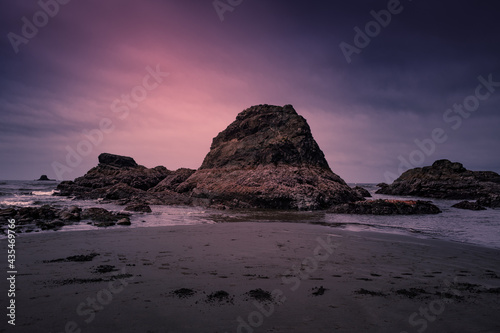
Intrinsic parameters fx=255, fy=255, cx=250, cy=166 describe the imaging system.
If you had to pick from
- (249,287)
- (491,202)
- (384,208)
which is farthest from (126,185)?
(491,202)

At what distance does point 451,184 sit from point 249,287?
45.6 m

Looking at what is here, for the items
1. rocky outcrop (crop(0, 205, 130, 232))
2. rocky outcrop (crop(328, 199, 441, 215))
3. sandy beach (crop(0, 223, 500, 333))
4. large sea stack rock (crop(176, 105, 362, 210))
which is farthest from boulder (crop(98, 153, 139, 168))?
sandy beach (crop(0, 223, 500, 333))

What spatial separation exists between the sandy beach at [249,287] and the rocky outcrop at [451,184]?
36563 millimetres

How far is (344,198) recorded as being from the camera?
1822 centimetres

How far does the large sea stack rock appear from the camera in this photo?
1686 centimetres

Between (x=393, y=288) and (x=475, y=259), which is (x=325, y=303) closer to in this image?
(x=393, y=288)

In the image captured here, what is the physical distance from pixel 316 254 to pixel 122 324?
414 centimetres

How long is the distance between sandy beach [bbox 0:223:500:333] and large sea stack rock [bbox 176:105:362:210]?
33.2 ft

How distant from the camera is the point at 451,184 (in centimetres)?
3791

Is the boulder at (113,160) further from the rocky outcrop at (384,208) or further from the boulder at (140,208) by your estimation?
the rocky outcrop at (384,208)

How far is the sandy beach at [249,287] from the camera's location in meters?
2.64

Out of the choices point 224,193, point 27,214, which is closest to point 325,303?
point 27,214

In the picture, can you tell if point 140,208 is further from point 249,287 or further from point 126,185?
point 249,287

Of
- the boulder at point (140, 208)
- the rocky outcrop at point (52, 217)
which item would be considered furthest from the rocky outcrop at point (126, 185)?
the rocky outcrop at point (52, 217)
